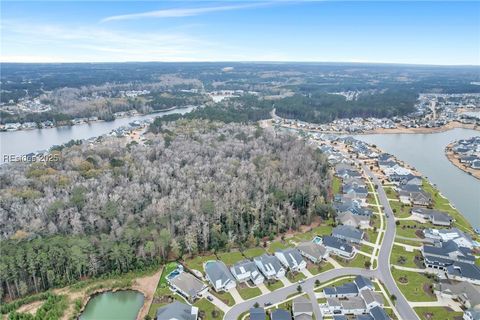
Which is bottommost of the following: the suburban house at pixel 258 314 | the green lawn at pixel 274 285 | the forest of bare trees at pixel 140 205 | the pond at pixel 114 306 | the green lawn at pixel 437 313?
the pond at pixel 114 306

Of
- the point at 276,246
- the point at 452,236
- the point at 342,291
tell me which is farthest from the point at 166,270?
the point at 452,236

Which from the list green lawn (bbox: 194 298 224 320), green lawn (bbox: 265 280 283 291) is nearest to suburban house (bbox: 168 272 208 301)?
green lawn (bbox: 194 298 224 320)

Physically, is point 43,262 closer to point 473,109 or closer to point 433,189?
point 433,189

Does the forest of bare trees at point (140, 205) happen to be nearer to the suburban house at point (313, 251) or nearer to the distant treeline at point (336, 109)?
the suburban house at point (313, 251)

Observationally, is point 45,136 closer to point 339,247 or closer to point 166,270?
→ point 166,270

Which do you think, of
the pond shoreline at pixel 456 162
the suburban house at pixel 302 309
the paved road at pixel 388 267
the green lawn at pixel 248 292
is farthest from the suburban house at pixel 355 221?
the pond shoreline at pixel 456 162

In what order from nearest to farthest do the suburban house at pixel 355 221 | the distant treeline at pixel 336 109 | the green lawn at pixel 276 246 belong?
1. the green lawn at pixel 276 246
2. the suburban house at pixel 355 221
3. the distant treeline at pixel 336 109

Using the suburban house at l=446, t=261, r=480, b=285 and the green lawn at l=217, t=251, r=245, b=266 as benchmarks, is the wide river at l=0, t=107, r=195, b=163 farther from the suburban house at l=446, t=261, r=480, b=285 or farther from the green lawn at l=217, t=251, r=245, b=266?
the suburban house at l=446, t=261, r=480, b=285
